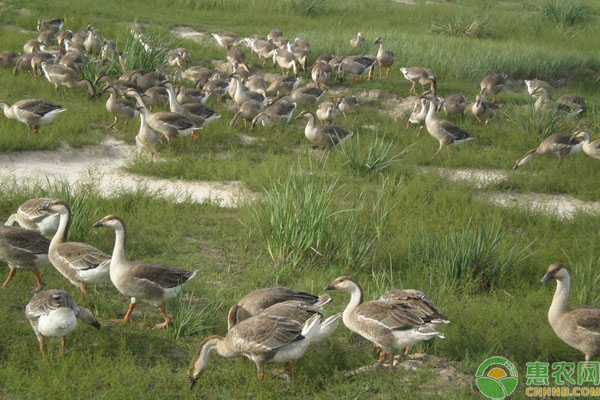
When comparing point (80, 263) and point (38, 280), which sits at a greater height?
point (80, 263)

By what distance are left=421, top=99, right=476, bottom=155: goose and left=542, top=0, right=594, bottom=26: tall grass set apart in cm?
1430

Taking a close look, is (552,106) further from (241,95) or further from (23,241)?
(23,241)

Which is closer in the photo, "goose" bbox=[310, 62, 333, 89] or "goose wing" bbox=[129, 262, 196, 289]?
"goose wing" bbox=[129, 262, 196, 289]

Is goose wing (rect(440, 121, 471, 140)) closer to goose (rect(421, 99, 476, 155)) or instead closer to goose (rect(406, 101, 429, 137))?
goose (rect(421, 99, 476, 155))

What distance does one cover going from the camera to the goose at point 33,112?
13875 mm

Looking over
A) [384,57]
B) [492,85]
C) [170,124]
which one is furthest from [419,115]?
[170,124]

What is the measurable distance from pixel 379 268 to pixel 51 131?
7.97 metres

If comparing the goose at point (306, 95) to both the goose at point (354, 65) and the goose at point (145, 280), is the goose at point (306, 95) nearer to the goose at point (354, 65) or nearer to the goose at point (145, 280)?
the goose at point (354, 65)

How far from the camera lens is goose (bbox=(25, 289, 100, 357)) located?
6.91 meters

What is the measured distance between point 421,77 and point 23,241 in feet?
39.3

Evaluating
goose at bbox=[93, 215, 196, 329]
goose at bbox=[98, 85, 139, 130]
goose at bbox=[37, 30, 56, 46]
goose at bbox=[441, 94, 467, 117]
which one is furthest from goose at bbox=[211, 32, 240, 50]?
goose at bbox=[93, 215, 196, 329]

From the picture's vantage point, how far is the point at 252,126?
15.1 metres

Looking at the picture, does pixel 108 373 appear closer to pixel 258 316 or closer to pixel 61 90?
pixel 258 316

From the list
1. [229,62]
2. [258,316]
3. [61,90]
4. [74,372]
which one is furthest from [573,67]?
[74,372]
